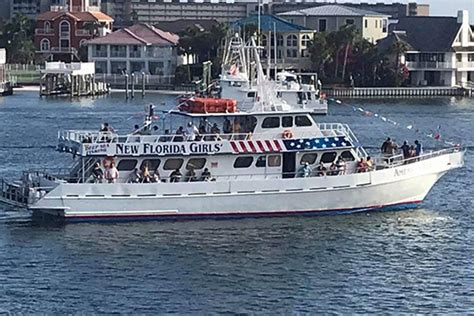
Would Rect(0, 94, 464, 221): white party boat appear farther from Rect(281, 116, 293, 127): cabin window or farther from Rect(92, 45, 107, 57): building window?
Rect(92, 45, 107, 57): building window

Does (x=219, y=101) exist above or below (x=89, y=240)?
above

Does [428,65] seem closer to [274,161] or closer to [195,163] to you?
[274,161]

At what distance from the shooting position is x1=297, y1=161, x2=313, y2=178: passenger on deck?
135 ft

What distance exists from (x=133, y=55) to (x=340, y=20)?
20.2 m

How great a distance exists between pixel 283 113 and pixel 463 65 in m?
77.4

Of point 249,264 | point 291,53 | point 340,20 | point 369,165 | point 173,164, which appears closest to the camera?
point 249,264

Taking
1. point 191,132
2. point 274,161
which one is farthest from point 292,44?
point 191,132

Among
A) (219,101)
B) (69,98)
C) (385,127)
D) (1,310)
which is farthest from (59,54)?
(1,310)

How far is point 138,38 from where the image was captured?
12069 cm

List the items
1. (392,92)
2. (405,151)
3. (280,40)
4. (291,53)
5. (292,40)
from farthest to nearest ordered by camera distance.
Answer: (291,53) < (280,40) < (292,40) < (392,92) < (405,151)

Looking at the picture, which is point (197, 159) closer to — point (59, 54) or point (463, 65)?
point (463, 65)

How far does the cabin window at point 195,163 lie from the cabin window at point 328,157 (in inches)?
144

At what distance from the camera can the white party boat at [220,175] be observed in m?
39.8

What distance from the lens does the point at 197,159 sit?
134ft
